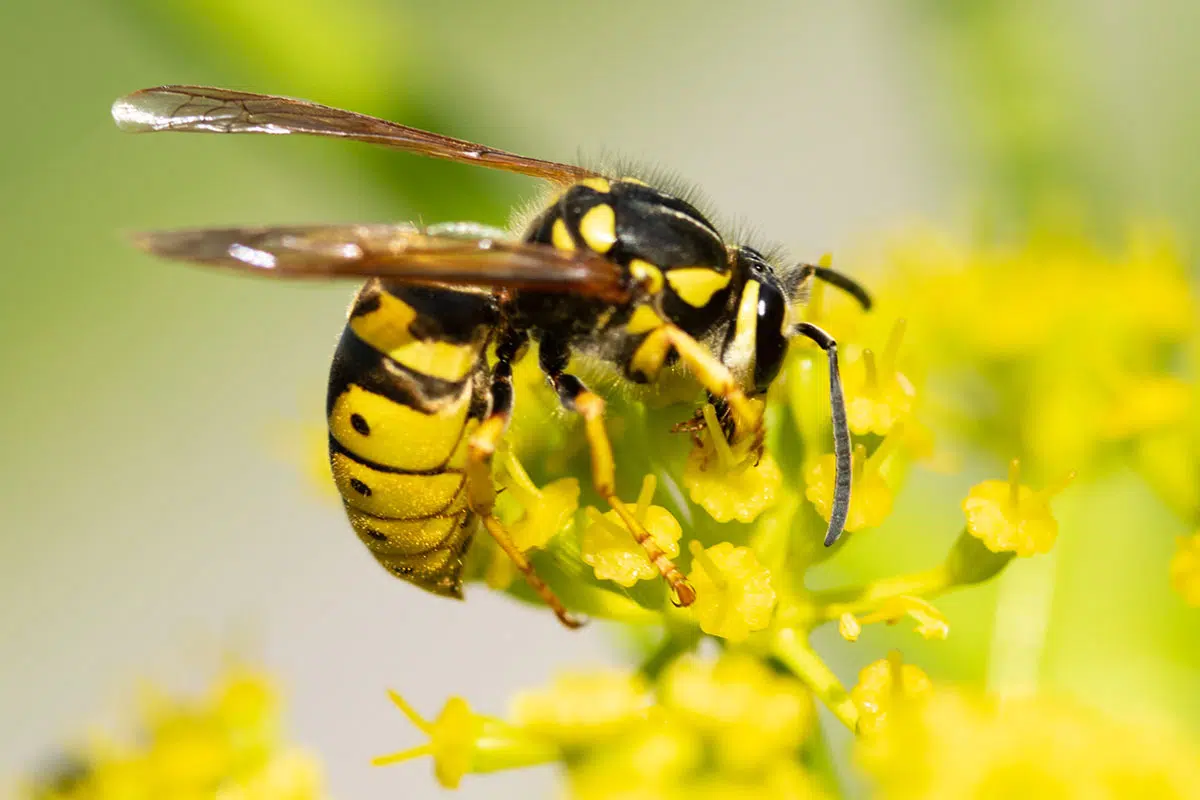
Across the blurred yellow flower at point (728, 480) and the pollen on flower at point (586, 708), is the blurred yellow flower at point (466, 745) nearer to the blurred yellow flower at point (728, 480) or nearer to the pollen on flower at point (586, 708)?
the pollen on flower at point (586, 708)

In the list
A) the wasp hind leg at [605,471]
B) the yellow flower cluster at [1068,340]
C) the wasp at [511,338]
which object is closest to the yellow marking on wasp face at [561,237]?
the wasp at [511,338]

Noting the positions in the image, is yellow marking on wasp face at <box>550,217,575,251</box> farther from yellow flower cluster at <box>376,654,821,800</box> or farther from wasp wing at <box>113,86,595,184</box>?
yellow flower cluster at <box>376,654,821,800</box>

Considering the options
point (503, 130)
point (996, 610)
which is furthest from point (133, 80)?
point (996, 610)

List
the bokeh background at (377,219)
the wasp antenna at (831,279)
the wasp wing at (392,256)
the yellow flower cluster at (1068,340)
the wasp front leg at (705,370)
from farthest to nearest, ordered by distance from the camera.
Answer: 1. the bokeh background at (377,219)
2. the yellow flower cluster at (1068,340)
3. the wasp antenna at (831,279)
4. the wasp front leg at (705,370)
5. the wasp wing at (392,256)

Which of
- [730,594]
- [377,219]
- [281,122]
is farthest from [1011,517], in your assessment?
[377,219]

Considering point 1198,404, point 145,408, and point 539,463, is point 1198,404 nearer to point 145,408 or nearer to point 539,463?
point 539,463

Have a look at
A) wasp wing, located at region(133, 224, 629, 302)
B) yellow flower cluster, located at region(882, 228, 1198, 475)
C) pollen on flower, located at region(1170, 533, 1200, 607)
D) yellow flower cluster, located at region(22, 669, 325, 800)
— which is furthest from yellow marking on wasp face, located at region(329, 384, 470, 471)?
yellow flower cluster, located at region(882, 228, 1198, 475)

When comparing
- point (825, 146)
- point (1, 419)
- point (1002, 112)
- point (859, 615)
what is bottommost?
point (1, 419)
